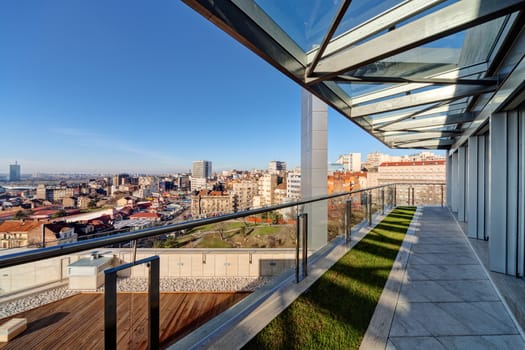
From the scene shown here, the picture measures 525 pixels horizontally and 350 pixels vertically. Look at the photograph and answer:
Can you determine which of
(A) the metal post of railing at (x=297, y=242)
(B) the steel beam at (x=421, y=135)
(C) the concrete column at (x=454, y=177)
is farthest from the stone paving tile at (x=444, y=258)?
(C) the concrete column at (x=454, y=177)

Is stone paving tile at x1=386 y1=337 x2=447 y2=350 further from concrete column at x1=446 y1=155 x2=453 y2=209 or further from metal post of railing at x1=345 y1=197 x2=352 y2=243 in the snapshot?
concrete column at x1=446 y1=155 x2=453 y2=209

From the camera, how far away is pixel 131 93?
23.6 metres

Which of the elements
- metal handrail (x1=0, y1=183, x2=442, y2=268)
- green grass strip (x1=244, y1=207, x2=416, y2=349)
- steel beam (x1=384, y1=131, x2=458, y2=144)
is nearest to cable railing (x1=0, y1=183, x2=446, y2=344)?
metal handrail (x1=0, y1=183, x2=442, y2=268)

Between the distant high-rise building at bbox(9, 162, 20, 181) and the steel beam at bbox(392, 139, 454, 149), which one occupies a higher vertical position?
the steel beam at bbox(392, 139, 454, 149)

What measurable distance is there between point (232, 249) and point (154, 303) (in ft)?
5.25

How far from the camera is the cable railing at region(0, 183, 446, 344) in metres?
1.16

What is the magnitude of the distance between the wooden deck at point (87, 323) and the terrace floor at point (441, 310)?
5.19 feet

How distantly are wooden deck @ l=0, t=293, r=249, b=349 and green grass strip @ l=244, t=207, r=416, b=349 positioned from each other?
70 centimetres

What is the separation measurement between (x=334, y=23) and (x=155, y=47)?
62.0 feet

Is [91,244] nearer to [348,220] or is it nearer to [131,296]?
[131,296]

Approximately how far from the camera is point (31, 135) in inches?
789

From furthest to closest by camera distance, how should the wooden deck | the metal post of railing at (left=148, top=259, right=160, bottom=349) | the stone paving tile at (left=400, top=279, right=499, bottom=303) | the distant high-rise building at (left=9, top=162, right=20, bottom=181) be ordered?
the distant high-rise building at (left=9, top=162, right=20, bottom=181) < the stone paving tile at (left=400, top=279, right=499, bottom=303) < the metal post of railing at (left=148, top=259, right=160, bottom=349) < the wooden deck

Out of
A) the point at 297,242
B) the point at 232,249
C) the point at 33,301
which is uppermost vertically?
the point at 33,301

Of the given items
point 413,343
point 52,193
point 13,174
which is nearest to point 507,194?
point 413,343
